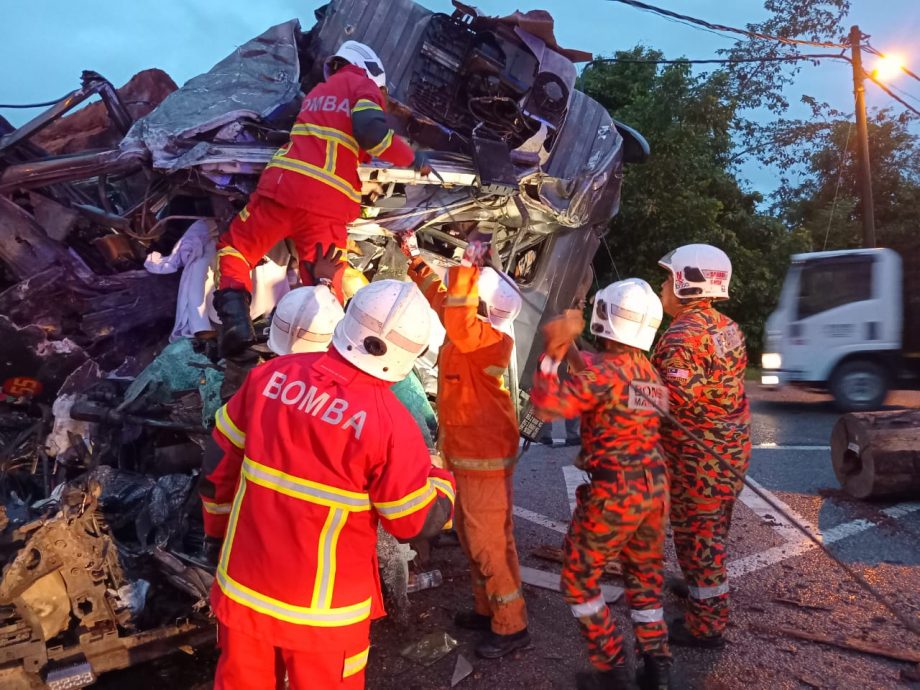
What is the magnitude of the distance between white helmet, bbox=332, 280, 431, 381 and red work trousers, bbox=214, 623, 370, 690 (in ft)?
2.54

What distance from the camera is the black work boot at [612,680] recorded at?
298 centimetres

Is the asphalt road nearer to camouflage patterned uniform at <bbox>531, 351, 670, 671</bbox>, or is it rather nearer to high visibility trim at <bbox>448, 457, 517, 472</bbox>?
camouflage patterned uniform at <bbox>531, 351, 670, 671</bbox>

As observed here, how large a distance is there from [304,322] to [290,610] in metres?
1.40

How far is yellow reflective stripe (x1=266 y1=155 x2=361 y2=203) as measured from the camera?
13.4ft

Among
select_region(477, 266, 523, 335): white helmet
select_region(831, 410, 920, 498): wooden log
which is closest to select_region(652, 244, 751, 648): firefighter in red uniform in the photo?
select_region(477, 266, 523, 335): white helmet

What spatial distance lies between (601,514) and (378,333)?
1394 millimetres

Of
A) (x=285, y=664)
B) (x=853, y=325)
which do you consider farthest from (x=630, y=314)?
(x=853, y=325)

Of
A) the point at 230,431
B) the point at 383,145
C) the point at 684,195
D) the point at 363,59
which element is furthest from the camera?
the point at 684,195

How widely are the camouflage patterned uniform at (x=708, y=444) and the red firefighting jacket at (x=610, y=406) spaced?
35 cm

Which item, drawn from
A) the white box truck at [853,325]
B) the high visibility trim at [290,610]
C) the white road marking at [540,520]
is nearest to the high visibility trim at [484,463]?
the high visibility trim at [290,610]

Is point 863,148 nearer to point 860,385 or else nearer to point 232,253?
point 860,385

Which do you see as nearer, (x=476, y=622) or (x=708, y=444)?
(x=708, y=444)

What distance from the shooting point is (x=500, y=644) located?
3.38m

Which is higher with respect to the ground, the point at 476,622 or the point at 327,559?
the point at 327,559
